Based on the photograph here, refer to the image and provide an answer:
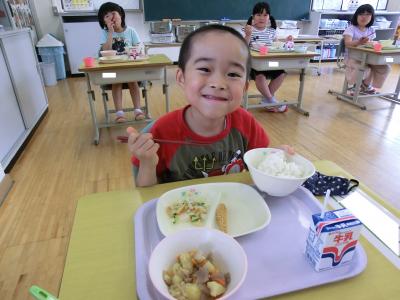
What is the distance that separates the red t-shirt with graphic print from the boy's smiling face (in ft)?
0.52

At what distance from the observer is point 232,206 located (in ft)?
2.41

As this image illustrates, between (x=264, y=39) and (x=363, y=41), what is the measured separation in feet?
4.33

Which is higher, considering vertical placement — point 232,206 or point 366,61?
point 232,206

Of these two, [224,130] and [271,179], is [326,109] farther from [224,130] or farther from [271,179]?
[271,179]

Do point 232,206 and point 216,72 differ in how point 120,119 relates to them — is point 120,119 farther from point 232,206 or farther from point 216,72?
point 232,206

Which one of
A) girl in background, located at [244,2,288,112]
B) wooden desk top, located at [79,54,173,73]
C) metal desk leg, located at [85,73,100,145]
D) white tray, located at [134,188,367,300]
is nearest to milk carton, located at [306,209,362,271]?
white tray, located at [134,188,367,300]

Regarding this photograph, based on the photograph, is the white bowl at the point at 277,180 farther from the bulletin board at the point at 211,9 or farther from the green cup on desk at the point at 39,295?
the bulletin board at the point at 211,9

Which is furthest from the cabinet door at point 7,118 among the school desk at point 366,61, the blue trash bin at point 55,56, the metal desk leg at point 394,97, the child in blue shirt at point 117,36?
the metal desk leg at point 394,97

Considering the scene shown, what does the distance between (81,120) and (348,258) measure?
11.2ft

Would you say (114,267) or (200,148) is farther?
(200,148)

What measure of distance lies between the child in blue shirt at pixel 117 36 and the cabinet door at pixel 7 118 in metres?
0.96

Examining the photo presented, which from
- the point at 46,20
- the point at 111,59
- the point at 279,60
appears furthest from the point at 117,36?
the point at 46,20

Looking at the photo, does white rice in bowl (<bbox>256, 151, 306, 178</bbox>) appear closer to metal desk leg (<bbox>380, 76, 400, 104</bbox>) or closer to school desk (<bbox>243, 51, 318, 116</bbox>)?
school desk (<bbox>243, 51, 318, 116</bbox>)

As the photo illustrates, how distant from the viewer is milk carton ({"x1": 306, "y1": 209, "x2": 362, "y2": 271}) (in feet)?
1.70
